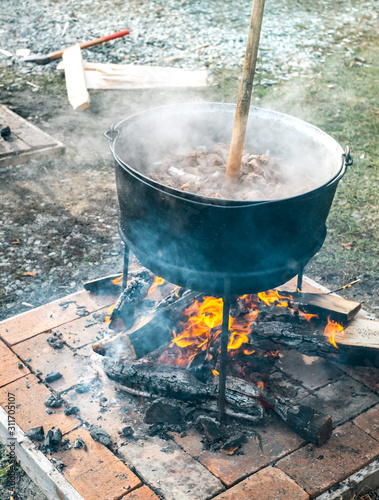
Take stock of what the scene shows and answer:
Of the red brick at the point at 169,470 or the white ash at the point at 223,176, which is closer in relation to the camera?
the red brick at the point at 169,470

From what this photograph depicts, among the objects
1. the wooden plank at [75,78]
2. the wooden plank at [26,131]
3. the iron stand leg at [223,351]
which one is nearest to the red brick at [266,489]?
the iron stand leg at [223,351]

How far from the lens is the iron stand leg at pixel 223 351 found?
2.71 meters

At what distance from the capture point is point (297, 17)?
11117 millimetres

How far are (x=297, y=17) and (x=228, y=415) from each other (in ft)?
34.0

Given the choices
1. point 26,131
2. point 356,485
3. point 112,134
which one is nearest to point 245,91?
point 112,134

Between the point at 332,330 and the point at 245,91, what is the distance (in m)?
1.69

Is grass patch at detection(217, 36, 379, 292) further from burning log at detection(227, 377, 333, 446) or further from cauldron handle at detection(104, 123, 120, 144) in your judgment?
cauldron handle at detection(104, 123, 120, 144)

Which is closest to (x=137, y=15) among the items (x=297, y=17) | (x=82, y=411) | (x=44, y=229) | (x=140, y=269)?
(x=297, y=17)

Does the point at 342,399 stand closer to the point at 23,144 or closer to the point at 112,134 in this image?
the point at 112,134

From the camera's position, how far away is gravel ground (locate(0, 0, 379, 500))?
15.5ft

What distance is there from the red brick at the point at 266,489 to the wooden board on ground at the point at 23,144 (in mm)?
4853

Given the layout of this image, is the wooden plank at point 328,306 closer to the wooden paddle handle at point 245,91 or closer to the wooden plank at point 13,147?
the wooden paddle handle at point 245,91

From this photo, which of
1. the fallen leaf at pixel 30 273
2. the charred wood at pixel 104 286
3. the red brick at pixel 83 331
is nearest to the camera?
the red brick at pixel 83 331

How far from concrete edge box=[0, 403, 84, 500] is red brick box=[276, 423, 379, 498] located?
3.83ft
